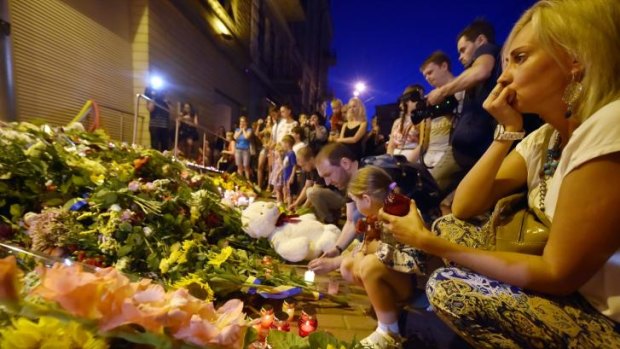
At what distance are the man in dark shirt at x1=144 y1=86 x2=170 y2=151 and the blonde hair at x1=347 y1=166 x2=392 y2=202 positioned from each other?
6162 millimetres

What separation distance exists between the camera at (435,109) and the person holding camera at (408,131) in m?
0.21

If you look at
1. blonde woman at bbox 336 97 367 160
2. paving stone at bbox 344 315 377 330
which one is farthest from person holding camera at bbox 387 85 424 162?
paving stone at bbox 344 315 377 330

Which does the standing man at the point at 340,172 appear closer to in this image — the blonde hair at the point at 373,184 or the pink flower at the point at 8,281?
the blonde hair at the point at 373,184

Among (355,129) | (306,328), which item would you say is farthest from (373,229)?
(355,129)

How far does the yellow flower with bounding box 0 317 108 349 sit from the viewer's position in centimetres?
40

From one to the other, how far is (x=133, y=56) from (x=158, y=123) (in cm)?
167

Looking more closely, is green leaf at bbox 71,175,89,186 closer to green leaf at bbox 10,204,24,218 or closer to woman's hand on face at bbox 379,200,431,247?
green leaf at bbox 10,204,24,218

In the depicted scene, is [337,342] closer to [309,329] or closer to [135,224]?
[309,329]

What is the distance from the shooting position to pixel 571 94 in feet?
3.08

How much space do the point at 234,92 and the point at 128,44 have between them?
5.70 metres

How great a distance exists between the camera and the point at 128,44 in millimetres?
7094

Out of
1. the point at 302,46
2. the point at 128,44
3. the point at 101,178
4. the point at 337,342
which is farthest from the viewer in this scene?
the point at 302,46

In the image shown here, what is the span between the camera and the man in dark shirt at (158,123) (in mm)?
6891

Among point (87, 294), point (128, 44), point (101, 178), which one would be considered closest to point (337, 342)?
point (87, 294)
